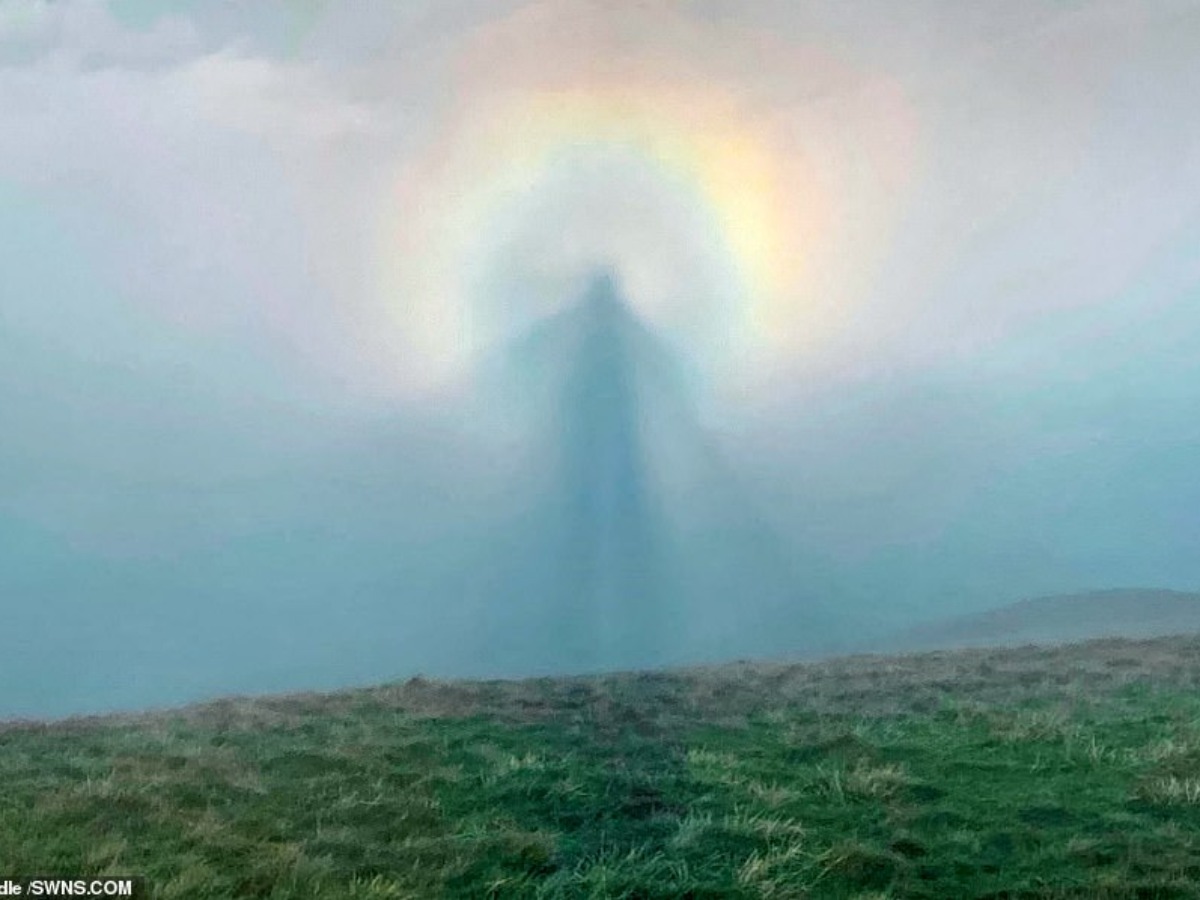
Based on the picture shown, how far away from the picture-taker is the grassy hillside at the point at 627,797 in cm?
666

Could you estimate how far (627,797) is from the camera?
8.21m

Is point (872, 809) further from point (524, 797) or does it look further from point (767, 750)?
point (524, 797)

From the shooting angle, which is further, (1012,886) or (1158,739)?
(1158,739)

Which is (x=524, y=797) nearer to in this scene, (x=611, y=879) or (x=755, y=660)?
(x=611, y=879)

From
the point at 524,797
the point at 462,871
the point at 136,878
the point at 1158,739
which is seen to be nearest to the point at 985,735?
the point at 1158,739

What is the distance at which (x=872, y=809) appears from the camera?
799 centimetres

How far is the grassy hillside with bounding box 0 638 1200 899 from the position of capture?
6.66 metres

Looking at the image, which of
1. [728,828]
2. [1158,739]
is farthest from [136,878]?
[1158,739]

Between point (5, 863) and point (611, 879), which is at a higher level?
point (5, 863)

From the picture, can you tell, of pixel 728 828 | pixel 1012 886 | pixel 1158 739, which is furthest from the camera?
pixel 1158 739

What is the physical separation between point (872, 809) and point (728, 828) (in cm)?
114

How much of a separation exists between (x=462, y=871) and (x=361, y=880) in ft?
1.96

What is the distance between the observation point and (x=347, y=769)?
28.6ft

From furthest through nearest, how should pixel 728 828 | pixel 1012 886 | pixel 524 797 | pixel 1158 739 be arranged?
pixel 1158 739 → pixel 524 797 → pixel 728 828 → pixel 1012 886
